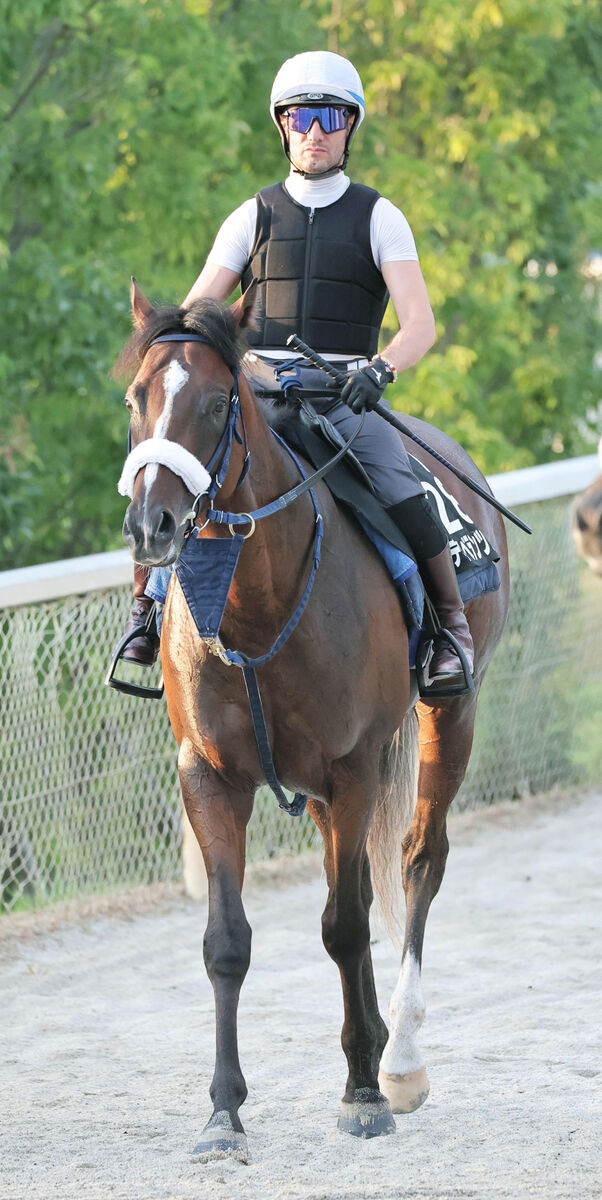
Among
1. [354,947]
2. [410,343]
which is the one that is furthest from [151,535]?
[354,947]

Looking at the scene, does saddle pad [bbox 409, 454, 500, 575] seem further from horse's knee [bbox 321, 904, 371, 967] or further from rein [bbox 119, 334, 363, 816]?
horse's knee [bbox 321, 904, 371, 967]

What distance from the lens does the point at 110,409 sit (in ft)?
39.1

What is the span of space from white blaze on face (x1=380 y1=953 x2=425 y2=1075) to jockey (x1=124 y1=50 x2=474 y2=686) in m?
1.06

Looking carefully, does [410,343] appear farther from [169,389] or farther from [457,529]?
[169,389]

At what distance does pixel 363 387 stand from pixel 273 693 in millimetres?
891

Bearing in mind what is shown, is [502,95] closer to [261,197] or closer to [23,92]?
[23,92]

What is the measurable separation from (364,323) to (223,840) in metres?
1.68

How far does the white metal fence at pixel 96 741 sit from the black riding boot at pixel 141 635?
6.69ft

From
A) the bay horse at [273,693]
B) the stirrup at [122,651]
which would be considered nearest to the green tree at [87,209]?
the stirrup at [122,651]

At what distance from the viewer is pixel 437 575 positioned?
5.50m

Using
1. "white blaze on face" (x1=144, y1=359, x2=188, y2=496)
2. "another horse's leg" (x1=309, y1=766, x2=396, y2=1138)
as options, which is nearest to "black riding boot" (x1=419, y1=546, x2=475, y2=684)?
"another horse's leg" (x1=309, y1=766, x2=396, y2=1138)

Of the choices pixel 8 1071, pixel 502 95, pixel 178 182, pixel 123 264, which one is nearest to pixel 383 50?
pixel 502 95

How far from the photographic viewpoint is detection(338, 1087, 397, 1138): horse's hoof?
504 cm

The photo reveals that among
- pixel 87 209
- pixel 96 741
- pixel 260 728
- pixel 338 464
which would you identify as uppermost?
pixel 87 209
